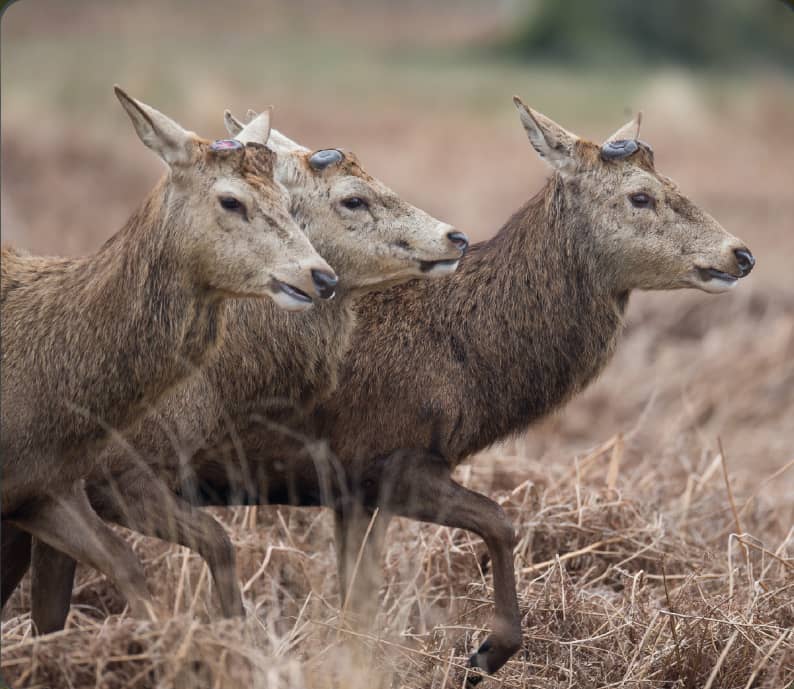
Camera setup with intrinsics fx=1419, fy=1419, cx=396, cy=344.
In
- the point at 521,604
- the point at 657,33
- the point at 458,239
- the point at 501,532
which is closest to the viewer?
the point at 458,239

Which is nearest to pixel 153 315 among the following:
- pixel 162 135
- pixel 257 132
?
pixel 162 135

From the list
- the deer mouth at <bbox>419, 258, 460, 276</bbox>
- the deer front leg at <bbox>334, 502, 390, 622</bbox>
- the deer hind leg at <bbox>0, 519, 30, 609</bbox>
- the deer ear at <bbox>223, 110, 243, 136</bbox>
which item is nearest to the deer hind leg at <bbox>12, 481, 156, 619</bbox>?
the deer hind leg at <bbox>0, 519, 30, 609</bbox>

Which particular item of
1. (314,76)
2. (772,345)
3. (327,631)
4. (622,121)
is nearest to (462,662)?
(327,631)

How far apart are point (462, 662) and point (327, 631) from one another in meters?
0.65

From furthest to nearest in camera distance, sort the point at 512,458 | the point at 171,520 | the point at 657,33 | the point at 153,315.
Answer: the point at 657,33
the point at 512,458
the point at 171,520
the point at 153,315

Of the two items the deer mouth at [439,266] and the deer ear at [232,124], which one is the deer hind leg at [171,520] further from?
the deer ear at [232,124]

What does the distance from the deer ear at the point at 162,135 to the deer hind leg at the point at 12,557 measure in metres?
2.04

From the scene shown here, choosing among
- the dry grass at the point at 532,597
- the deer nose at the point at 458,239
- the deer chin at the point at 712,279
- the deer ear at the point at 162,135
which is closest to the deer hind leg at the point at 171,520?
the dry grass at the point at 532,597

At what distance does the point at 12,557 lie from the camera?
6762mm

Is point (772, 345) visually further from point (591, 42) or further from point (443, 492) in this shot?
point (591, 42)

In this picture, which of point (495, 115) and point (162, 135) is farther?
point (495, 115)

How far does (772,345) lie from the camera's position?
12.0m

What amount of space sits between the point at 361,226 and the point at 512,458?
2915mm

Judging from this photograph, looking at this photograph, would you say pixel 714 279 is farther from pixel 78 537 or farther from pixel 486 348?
pixel 78 537
